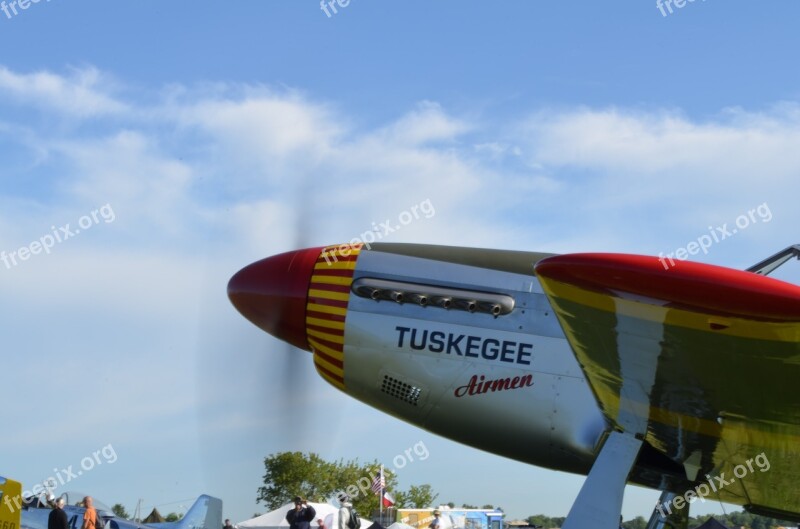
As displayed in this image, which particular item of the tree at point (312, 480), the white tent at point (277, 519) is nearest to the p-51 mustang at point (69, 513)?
the white tent at point (277, 519)

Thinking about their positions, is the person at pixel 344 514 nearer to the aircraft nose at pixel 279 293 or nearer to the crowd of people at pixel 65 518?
the crowd of people at pixel 65 518

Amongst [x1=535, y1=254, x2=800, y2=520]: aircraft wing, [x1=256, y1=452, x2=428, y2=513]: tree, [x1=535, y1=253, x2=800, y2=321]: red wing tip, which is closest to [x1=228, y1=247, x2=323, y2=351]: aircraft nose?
[x1=535, y1=254, x2=800, y2=520]: aircraft wing

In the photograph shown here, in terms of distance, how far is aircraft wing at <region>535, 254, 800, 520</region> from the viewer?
16.2 feet

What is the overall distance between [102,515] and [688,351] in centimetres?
1131

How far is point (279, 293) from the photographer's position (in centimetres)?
1007

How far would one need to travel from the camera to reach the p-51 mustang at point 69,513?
1242cm

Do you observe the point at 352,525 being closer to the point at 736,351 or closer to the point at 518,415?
the point at 518,415

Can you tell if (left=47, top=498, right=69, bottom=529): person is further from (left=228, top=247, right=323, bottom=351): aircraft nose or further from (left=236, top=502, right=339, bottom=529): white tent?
(left=236, top=502, right=339, bottom=529): white tent

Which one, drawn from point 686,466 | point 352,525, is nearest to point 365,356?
point 686,466

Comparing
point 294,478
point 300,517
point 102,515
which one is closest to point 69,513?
point 102,515

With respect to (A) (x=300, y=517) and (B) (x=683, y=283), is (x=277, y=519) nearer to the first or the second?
(A) (x=300, y=517)

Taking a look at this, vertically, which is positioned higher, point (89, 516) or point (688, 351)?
point (688, 351)

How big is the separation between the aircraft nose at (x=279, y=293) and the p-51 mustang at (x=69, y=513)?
4.21 meters

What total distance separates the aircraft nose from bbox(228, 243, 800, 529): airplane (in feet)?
0.05
